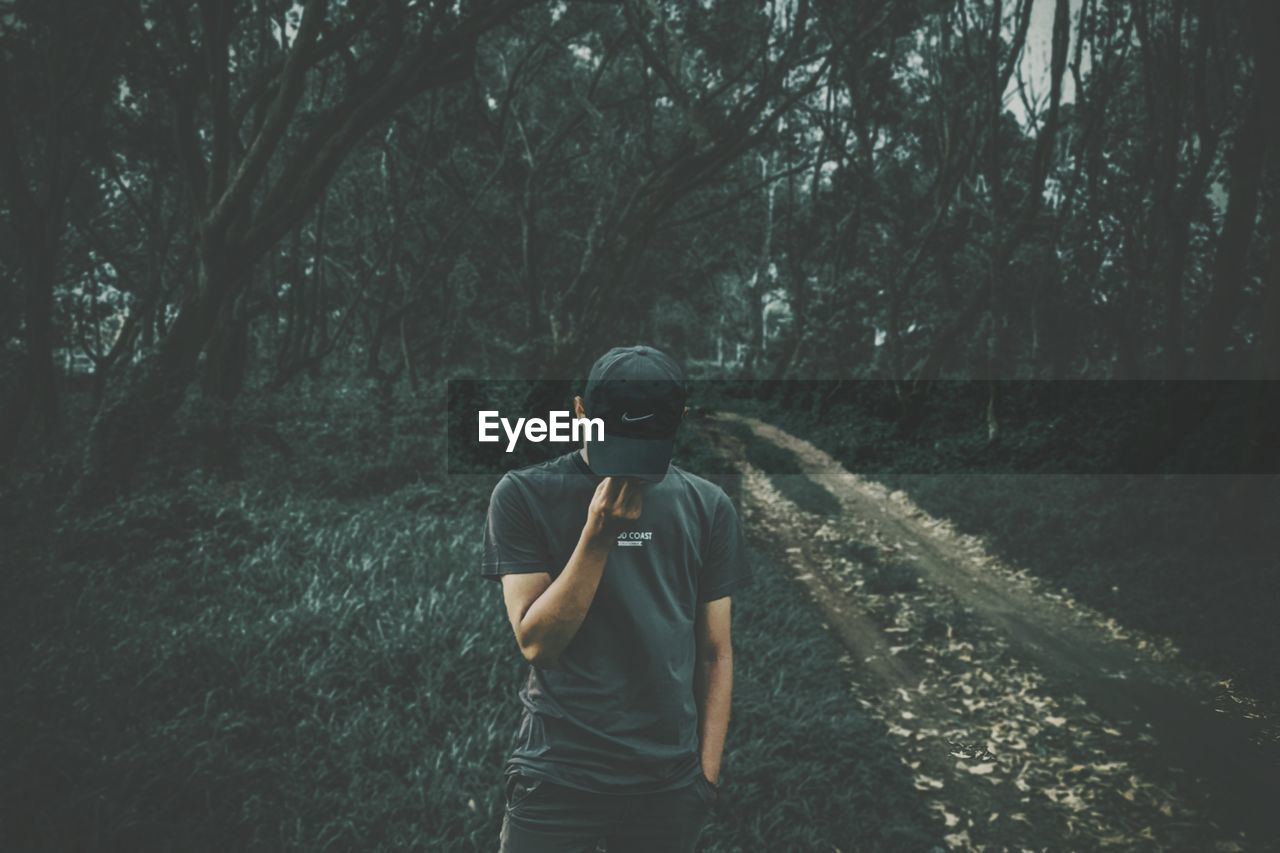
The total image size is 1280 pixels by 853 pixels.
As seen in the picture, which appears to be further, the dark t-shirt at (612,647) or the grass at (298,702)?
the grass at (298,702)

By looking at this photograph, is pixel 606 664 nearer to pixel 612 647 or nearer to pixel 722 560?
pixel 612 647

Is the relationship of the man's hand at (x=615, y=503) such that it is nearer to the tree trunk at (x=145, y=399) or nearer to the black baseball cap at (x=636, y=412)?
the black baseball cap at (x=636, y=412)

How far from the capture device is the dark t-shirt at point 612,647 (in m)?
2.14

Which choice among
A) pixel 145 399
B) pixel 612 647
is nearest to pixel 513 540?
pixel 612 647

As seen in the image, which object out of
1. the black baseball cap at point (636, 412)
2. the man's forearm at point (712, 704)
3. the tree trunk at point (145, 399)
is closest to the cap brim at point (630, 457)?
the black baseball cap at point (636, 412)

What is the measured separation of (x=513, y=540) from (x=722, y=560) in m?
0.59

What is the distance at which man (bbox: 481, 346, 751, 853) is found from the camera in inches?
83.2

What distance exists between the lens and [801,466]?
670 inches

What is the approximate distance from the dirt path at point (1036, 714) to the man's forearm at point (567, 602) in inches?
148

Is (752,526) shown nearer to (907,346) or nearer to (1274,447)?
(1274,447)

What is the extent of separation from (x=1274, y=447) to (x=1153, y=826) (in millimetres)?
5999

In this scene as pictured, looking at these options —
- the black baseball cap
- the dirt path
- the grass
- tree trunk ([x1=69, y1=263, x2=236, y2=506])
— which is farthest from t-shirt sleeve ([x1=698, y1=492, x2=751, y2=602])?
tree trunk ([x1=69, y1=263, x2=236, y2=506])

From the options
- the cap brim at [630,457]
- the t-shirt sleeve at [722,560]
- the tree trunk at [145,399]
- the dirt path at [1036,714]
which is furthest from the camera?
the tree trunk at [145,399]

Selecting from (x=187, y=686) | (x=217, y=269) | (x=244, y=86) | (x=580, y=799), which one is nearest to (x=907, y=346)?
(x=244, y=86)
